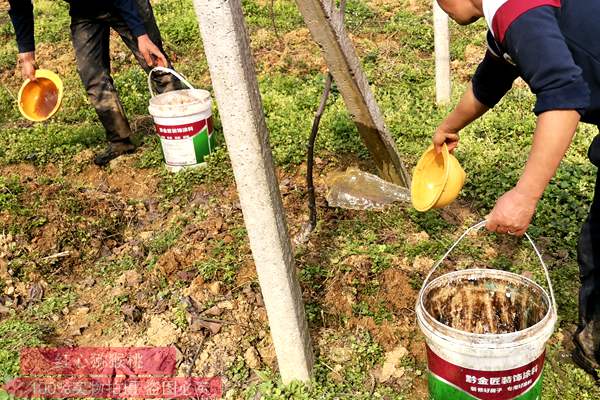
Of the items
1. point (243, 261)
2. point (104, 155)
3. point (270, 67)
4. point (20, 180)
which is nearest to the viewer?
point (243, 261)

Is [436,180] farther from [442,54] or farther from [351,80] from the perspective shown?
[442,54]

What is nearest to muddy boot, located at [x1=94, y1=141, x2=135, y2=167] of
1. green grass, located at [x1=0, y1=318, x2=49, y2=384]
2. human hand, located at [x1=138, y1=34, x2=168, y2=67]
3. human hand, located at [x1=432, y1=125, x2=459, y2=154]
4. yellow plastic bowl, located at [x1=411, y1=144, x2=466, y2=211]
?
human hand, located at [x1=138, y1=34, x2=168, y2=67]

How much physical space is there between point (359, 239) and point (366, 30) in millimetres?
4430

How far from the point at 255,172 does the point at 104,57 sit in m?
3.37

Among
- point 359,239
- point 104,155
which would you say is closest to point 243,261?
point 359,239

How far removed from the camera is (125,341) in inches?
118

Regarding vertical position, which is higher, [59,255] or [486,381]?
[486,381]

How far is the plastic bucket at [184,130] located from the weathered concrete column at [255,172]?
7.97ft

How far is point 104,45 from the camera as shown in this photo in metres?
4.93

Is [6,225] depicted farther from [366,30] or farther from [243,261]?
[366,30]

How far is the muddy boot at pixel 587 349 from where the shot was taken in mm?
2635

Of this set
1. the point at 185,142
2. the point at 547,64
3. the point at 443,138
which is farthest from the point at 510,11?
the point at 185,142

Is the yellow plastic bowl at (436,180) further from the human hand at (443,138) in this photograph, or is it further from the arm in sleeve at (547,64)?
the arm in sleeve at (547,64)

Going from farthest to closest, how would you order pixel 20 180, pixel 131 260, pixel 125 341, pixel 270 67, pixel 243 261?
pixel 270 67 < pixel 20 180 < pixel 131 260 < pixel 243 261 < pixel 125 341
